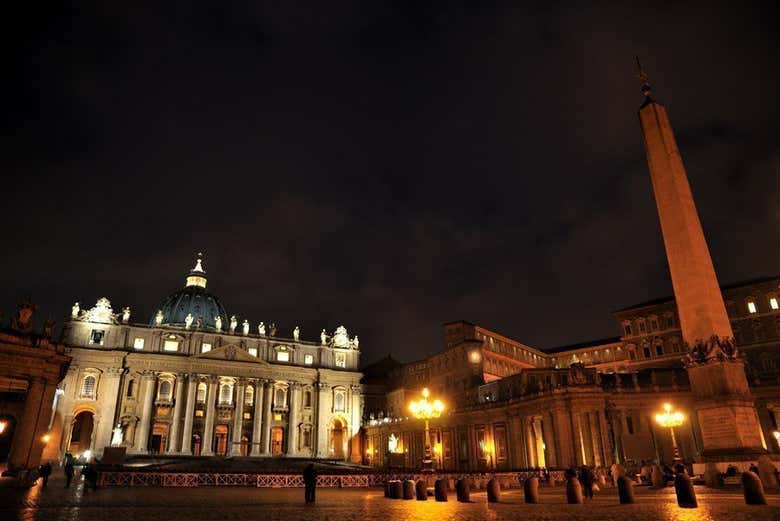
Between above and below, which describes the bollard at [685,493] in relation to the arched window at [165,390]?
below

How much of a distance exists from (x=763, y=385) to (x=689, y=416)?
5.60 metres

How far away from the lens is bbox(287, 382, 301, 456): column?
77.1 metres

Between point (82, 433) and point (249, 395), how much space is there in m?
26.8

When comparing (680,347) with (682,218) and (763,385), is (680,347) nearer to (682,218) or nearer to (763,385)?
(763,385)

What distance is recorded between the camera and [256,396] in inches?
3039

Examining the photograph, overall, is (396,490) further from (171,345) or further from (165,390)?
(171,345)

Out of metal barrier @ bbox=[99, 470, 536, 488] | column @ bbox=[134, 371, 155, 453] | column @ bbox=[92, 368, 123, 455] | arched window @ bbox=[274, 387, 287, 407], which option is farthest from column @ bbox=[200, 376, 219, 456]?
metal barrier @ bbox=[99, 470, 536, 488]

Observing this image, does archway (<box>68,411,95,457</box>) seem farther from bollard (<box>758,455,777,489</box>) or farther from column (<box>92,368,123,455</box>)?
bollard (<box>758,455,777,489</box>)

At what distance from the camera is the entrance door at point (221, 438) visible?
2933 inches

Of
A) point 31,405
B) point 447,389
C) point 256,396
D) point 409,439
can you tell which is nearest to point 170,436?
point 256,396

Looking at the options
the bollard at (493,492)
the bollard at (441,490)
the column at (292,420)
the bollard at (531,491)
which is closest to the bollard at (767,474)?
the bollard at (531,491)

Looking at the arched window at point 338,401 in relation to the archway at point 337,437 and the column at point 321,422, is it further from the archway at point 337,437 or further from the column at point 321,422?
the column at point 321,422

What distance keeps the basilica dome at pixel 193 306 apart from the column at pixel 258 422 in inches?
732

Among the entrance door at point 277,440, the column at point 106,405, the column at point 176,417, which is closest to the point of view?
the column at point 106,405
